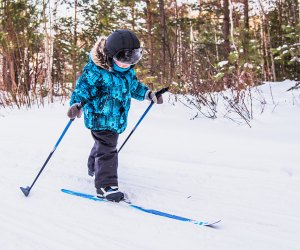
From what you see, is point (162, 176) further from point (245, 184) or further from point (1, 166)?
point (1, 166)

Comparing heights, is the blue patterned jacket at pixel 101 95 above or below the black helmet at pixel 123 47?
below

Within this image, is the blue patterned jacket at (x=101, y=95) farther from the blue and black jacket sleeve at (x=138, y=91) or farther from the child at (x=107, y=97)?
the blue and black jacket sleeve at (x=138, y=91)

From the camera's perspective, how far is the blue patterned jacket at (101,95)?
2873 millimetres

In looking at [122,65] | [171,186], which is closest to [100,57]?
[122,65]

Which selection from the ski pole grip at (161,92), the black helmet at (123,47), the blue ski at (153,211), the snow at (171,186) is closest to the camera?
the snow at (171,186)

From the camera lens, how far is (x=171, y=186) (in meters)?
3.07

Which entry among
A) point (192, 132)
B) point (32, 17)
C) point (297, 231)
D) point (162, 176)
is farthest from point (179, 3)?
point (297, 231)

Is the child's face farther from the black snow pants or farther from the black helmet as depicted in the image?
the black snow pants

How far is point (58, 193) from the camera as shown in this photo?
2957 millimetres

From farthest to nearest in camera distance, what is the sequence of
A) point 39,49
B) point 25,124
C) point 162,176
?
point 39,49
point 25,124
point 162,176

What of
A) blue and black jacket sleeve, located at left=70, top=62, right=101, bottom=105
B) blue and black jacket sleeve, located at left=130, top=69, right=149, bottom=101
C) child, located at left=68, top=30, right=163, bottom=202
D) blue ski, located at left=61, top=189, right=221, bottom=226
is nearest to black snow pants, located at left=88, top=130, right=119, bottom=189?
child, located at left=68, top=30, right=163, bottom=202

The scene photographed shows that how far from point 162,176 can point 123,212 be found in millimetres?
878

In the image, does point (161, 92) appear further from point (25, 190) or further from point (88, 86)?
point (25, 190)

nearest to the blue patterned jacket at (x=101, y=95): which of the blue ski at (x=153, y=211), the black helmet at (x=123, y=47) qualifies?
the black helmet at (x=123, y=47)
